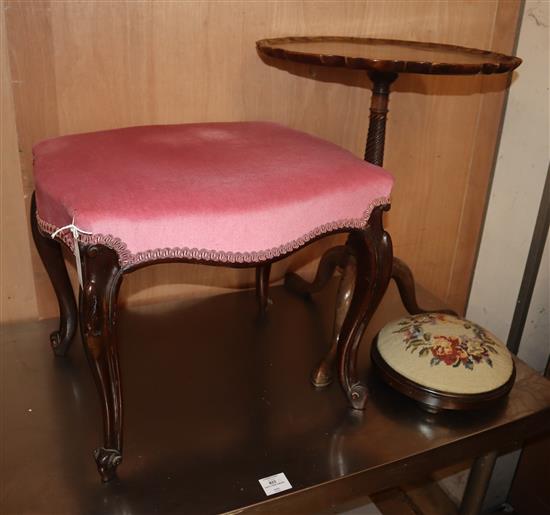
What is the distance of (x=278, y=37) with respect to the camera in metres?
1.06

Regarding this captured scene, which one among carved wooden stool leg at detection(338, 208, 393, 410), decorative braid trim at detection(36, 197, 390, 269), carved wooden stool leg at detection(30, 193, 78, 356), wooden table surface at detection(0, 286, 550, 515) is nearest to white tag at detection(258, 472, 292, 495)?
wooden table surface at detection(0, 286, 550, 515)

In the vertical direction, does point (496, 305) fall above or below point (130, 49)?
below

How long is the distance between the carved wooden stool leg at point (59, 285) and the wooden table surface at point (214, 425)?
34 millimetres

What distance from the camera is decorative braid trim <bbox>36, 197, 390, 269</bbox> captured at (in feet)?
2.13

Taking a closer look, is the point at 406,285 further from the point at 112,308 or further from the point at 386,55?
the point at 112,308

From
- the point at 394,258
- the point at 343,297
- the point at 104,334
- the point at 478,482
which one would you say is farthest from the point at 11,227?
the point at 478,482

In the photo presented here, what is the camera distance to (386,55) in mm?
882

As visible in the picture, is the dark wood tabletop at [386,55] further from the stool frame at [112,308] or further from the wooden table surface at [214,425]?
the wooden table surface at [214,425]

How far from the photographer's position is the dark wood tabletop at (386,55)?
798 millimetres

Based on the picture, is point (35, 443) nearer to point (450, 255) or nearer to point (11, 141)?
point (11, 141)

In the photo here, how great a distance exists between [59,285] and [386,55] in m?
0.57

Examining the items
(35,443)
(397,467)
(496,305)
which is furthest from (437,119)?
(35,443)

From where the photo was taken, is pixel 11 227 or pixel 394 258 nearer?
pixel 11 227

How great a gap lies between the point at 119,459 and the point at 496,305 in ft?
2.99
